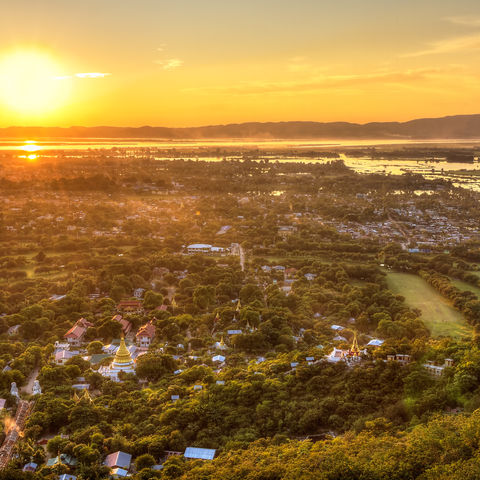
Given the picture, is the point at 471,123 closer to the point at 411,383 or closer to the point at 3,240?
the point at 3,240

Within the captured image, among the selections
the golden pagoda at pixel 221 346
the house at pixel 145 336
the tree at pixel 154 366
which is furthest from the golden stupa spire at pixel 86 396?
the golden pagoda at pixel 221 346

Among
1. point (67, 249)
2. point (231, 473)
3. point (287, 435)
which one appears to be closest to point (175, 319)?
point (287, 435)

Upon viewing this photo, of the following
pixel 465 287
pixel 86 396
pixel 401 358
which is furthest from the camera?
pixel 465 287

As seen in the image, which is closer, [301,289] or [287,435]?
[287,435]

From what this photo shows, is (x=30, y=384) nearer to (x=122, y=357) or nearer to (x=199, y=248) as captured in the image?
(x=122, y=357)

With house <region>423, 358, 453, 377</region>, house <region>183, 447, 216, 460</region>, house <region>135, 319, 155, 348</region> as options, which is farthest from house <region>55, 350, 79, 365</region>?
house <region>423, 358, 453, 377</region>

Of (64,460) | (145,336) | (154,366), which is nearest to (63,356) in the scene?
(145,336)
